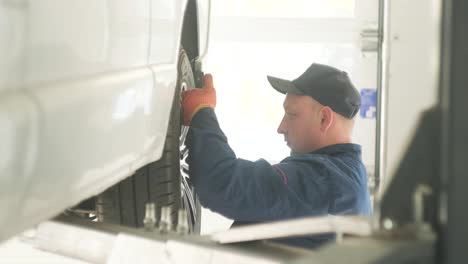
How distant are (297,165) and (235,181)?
30 cm

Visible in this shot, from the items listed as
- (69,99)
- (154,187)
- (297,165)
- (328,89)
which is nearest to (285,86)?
(328,89)

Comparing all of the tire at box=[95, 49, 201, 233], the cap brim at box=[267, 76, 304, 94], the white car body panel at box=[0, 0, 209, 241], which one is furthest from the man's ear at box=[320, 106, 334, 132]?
the white car body panel at box=[0, 0, 209, 241]

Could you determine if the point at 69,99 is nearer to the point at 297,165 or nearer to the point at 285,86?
the point at 297,165

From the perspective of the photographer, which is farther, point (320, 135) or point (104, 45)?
point (320, 135)

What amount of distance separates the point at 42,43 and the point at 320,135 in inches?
70.2

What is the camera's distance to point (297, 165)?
244 centimetres

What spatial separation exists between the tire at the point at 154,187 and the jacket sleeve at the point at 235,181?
0.10m

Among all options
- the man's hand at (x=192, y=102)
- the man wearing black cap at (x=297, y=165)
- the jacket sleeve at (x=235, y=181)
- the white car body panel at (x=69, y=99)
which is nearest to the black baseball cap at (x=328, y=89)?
the man wearing black cap at (x=297, y=165)

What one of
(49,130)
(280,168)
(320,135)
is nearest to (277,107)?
(320,135)

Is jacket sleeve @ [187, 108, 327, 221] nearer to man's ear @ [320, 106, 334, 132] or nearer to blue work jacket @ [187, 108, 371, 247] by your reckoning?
blue work jacket @ [187, 108, 371, 247]

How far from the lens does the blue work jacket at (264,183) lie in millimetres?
2262

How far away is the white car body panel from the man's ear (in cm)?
121

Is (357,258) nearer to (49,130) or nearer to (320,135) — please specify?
(49,130)

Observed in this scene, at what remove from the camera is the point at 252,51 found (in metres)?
3.64
